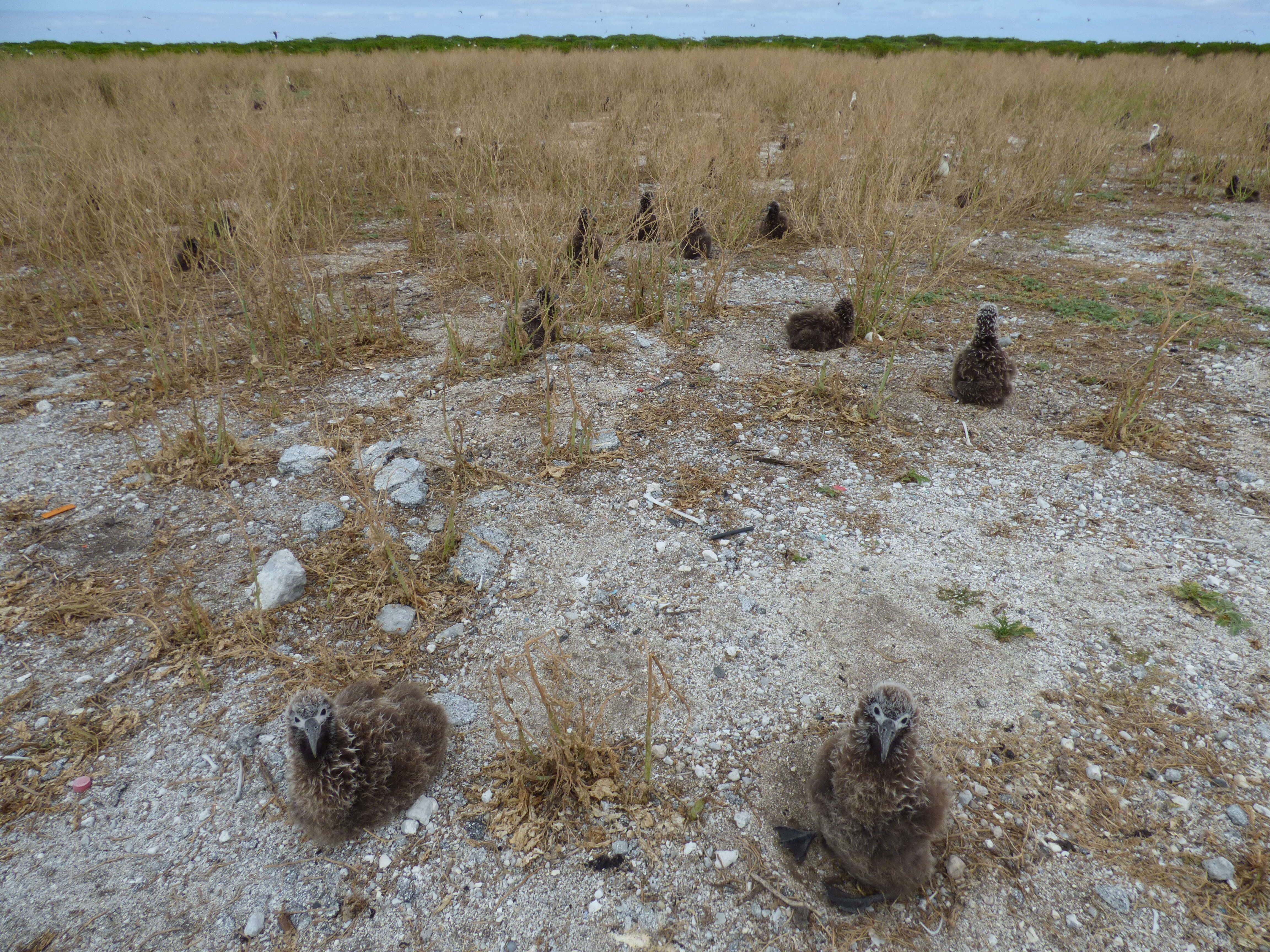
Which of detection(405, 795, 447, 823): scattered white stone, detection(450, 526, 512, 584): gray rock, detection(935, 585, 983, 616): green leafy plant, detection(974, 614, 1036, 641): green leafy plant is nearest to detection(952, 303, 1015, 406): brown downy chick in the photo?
detection(935, 585, 983, 616): green leafy plant

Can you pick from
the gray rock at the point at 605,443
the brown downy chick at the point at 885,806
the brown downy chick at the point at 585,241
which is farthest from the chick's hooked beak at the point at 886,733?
the brown downy chick at the point at 585,241

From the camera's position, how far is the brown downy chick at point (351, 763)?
2227 mm

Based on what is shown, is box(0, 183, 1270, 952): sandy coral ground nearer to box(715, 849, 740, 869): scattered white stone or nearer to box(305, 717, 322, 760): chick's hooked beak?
box(715, 849, 740, 869): scattered white stone

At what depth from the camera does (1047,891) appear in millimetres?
2137

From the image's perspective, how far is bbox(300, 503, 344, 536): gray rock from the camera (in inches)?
142

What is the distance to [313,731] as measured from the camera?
2.20 metres

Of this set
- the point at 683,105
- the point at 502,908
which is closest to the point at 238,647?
Answer: the point at 502,908

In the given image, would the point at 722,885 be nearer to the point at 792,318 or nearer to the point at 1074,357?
the point at 792,318

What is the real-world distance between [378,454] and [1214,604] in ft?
15.1

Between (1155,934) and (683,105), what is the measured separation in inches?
421

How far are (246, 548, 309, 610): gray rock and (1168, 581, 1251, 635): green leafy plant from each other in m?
4.34

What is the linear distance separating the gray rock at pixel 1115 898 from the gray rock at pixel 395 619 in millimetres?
2871

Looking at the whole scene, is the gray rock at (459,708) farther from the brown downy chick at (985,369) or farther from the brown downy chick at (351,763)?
the brown downy chick at (985,369)

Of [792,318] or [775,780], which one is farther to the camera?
[792,318]
